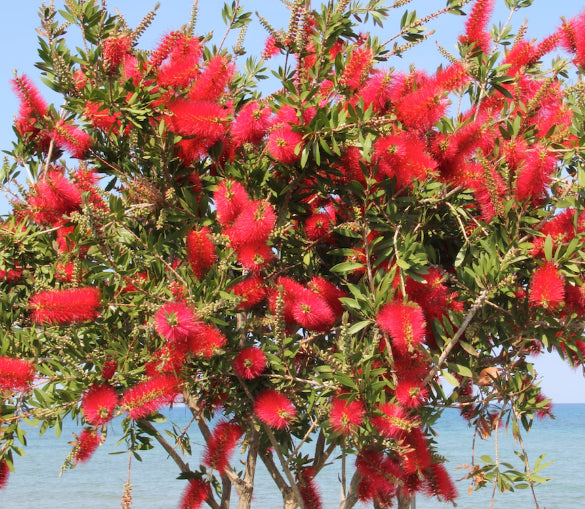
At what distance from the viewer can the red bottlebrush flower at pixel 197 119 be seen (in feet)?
10.8

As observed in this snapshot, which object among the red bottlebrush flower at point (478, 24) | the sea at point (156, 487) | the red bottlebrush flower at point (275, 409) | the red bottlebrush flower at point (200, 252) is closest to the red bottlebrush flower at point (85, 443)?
the red bottlebrush flower at point (275, 409)

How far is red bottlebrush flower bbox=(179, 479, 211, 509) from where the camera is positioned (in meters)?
3.85

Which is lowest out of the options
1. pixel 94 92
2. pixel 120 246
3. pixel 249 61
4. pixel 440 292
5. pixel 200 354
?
pixel 200 354

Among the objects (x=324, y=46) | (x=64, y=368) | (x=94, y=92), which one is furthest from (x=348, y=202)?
(x=64, y=368)

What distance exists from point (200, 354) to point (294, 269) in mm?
971

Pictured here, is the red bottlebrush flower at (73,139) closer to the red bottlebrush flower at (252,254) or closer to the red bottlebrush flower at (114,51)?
the red bottlebrush flower at (114,51)

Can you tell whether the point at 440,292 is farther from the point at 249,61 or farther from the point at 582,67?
the point at 249,61

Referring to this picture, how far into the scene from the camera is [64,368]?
3260 mm

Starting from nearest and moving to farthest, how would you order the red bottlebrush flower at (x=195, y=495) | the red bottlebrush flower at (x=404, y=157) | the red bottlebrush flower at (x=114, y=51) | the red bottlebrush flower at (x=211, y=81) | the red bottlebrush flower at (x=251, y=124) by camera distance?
the red bottlebrush flower at (x=404, y=157)
the red bottlebrush flower at (x=251, y=124)
the red bottlebrush flower at (x=211, y=81)
the red bottlebrush flower at (x=114, y=51)
the red bottlebrush flower at (x=195, y=495)

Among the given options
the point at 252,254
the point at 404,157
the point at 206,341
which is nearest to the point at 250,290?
the point at 252,254

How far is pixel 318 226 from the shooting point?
3.56m

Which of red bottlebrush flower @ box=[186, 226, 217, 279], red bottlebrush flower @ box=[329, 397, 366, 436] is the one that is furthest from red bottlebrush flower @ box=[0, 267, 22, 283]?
red bottlebrush flower @ box=[329, 397, 366, 436]

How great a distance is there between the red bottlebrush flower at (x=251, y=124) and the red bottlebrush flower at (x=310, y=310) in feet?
2.57

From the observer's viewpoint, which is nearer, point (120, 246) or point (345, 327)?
point (345, 327)
